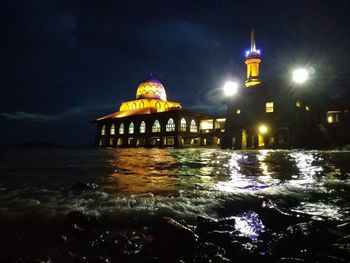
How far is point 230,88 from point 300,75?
970cm

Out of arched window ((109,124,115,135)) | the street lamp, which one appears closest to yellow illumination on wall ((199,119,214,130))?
the street lamp

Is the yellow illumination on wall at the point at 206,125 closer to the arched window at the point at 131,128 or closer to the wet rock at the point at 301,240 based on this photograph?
the arched window at the point at 131,128

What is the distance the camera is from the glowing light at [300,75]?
1207 inches

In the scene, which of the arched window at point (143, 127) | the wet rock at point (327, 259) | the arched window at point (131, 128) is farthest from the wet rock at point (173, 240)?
the arched window at point (131, 128)

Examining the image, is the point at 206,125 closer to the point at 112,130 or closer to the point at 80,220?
the point at 112,130

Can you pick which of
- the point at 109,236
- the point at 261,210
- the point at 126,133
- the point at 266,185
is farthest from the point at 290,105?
the point at 126,133

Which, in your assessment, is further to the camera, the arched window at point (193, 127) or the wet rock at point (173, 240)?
the arched window at point (193, 127)

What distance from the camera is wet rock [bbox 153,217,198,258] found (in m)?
2.57

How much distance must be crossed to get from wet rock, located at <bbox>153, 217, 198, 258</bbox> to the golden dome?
204ft

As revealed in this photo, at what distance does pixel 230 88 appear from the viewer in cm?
3712

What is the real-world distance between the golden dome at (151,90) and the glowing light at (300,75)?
39233mm

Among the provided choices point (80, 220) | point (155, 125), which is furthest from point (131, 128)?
point (80, 220)

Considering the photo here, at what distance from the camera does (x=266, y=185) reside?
20.0 feet

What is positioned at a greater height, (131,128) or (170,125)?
(170,125)
